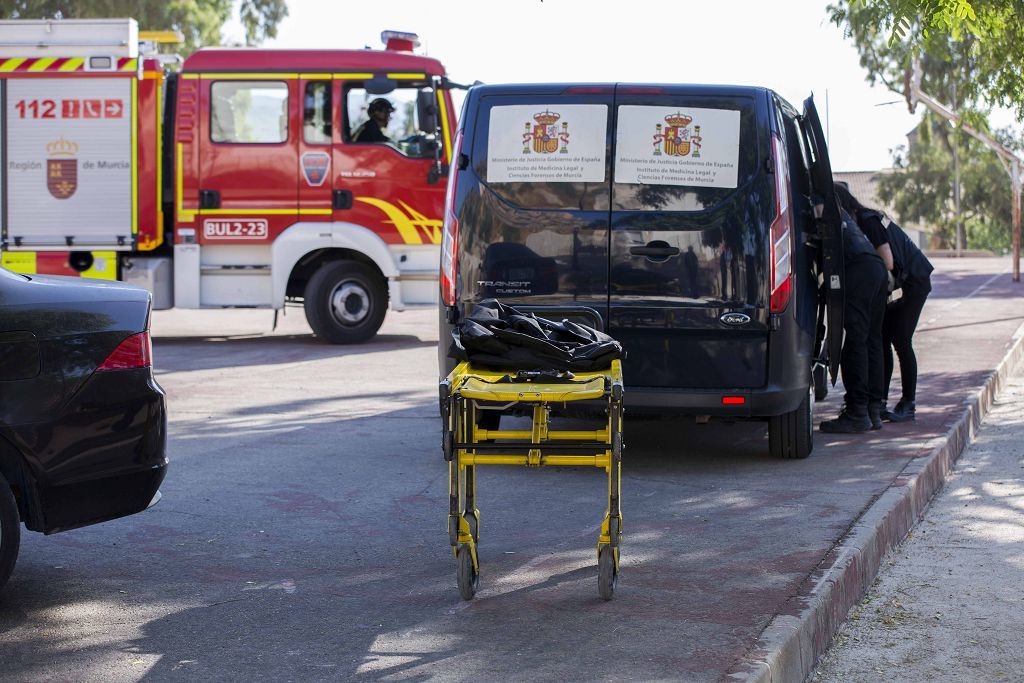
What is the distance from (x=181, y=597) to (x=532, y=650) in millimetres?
1489

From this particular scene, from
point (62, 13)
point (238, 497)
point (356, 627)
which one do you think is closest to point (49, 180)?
point (238, 497)

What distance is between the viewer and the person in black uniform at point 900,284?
9062 millimetres

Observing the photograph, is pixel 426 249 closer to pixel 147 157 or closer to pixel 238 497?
pixel 147 157

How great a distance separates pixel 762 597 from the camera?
5.07m

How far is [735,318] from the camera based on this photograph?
292 inches

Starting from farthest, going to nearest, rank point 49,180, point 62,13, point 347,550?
1. point 62,13
2. point 49,180
3. point 347,550

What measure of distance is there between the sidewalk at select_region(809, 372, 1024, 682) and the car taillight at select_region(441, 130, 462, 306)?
9.13 ft

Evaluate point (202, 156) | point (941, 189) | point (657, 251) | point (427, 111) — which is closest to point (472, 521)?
point (657, 251)

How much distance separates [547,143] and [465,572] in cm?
320

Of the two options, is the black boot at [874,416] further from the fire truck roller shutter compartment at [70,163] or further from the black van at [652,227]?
the fire truck roller shutter compartment at [70,163]

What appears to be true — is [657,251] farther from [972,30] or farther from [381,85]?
[381,85]

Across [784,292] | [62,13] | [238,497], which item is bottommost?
[238,497]

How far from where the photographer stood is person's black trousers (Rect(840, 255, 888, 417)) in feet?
28.9

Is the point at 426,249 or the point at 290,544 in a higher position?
the point at 426,249
